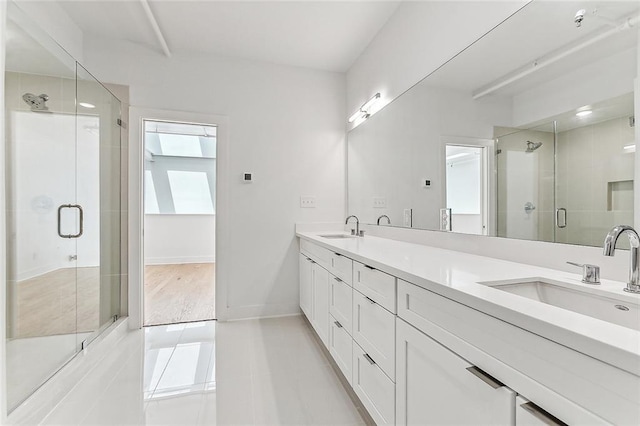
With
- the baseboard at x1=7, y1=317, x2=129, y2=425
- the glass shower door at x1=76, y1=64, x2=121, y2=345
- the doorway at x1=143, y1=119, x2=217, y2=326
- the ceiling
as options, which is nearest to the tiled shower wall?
the ceiling

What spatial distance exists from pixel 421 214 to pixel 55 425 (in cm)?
236

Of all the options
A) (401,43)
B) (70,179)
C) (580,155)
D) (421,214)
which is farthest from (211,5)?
A: (580,155)

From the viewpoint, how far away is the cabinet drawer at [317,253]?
79.6 inches

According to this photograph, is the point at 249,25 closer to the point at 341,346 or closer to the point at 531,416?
the point at 341,346

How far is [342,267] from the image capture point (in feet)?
5.65

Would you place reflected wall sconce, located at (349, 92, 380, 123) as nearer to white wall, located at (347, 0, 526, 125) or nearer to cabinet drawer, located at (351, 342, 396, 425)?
white wall, located at (347, 0, 526, 125)

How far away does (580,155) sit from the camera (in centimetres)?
103

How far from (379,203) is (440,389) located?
5.85 ft

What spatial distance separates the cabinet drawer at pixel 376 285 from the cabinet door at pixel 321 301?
1.78 ft

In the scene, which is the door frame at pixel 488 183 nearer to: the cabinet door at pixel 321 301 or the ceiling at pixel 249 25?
the cabinet door at pixel 321 301

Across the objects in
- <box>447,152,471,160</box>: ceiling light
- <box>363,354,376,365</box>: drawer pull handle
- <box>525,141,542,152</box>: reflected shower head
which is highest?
<box>447,152,471,160</box>: ceiling light

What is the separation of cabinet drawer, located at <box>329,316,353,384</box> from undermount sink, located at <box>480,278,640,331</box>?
894 mm

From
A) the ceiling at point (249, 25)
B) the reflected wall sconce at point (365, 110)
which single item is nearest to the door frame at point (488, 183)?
the reflected wall sconce at point (365, 110)

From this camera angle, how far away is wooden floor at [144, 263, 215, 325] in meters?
2.95
